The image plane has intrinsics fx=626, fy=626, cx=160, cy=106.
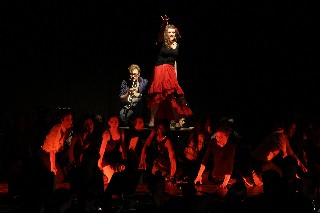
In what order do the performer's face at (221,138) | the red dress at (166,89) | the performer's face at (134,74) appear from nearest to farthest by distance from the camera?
1. the performer's face at (221,138)
2. the red dress at (166,89)
3. the performer's face at (134,74)

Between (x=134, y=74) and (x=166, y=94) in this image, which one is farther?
(x=134, y=74)

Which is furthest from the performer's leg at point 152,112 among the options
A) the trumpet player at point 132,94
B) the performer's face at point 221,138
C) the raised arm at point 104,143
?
the performer's face at point 221,138

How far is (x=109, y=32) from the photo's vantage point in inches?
568

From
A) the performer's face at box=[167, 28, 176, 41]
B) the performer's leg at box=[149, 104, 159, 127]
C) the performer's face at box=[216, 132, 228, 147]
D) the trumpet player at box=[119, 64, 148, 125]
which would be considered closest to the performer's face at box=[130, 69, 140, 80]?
the trumpet player at box=[119, 64, 148, 125]

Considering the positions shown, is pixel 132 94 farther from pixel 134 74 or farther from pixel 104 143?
pixel 104 143

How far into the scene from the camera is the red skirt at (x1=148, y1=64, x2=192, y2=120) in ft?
40.1

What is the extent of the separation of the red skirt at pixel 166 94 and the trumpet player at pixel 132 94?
59 cm

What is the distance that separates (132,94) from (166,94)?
101 cm

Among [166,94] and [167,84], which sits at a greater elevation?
[167,84]

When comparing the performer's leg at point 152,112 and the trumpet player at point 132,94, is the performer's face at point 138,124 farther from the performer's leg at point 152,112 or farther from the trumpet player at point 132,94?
the trumpet player at point 132,94

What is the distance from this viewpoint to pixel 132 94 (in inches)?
512

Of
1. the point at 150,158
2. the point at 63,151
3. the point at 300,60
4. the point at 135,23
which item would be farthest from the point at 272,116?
the point at 63,151

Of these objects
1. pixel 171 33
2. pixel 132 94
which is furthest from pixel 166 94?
pixel 171 33

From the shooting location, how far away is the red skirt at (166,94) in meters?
12.2
